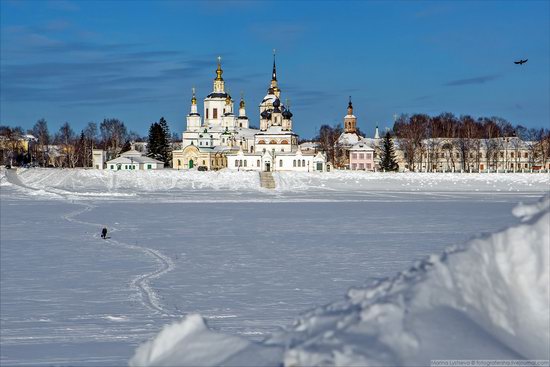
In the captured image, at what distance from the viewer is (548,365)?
469 cm

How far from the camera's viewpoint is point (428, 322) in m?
4.23

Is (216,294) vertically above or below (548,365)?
below

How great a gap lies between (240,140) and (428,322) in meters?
90.6

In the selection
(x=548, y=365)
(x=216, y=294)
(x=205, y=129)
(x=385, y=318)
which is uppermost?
(x=205, y=129)

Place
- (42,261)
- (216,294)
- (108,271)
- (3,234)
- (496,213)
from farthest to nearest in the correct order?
1. (496,213)
2. (3,234)
3. (42,261)
4. (108,271)
5. (216,294)

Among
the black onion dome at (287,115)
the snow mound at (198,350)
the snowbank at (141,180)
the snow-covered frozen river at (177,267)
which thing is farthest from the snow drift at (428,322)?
the black onion dome at (287,115)

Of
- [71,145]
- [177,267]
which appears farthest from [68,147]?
[177,267]

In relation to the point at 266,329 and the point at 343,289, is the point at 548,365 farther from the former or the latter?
the point at 343,289

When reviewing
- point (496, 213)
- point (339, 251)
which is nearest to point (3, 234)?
point (339, 251)

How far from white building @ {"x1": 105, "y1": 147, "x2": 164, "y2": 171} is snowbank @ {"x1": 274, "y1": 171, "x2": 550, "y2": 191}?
81.9 ft

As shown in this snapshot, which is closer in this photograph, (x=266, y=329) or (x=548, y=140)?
(x=266, y=329)

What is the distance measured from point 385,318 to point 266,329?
5675 mm

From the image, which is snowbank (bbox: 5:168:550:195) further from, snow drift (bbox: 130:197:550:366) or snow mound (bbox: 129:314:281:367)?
snow mound (bbox: 129:314:281:367)

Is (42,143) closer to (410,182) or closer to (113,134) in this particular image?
(113,134)
